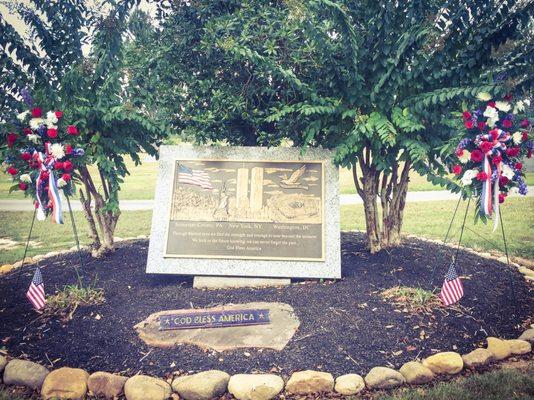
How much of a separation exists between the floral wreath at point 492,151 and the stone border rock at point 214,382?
1.81 meters

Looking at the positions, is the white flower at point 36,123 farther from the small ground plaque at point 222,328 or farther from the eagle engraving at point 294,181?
the eagle engraving at point 294,181

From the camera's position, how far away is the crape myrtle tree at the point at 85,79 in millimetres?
4719

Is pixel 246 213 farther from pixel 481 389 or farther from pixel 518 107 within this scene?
pixel 518 107

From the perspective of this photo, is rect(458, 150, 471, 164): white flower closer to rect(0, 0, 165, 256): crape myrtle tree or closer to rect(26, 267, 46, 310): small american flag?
rect(0, 0, 165, 256): crape myrtle tree

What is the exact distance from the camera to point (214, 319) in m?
3.73

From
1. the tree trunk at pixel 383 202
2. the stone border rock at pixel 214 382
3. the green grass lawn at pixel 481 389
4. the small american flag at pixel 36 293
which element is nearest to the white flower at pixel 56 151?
the small american flag at pixel 36 293

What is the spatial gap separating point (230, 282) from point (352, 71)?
3114mm

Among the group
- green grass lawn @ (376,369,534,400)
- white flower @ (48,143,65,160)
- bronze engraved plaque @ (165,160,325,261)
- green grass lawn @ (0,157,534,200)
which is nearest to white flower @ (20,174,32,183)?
white flower @ (48,143,65,160)

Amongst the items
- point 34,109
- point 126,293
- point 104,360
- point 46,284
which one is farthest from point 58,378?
point 34,109

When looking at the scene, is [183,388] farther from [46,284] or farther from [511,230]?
[511,230]

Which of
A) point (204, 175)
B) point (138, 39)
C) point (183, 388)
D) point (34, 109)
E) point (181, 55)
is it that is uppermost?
point (138, 39)

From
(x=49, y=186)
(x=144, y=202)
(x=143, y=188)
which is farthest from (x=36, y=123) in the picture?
(x=143, y=188)

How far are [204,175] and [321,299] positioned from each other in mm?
2253

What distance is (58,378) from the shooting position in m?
3.02
